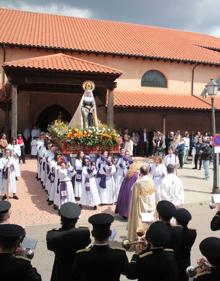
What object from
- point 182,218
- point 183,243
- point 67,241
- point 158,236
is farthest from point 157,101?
point 158,236

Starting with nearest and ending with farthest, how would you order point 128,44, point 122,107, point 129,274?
point 129,274 < point 122,107 < point 128,44

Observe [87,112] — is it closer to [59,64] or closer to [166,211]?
[59,64]

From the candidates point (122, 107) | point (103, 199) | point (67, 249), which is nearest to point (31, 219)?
point (103, 199)

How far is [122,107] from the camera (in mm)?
22031

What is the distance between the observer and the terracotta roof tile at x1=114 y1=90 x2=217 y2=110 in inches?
885

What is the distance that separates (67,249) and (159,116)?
2207 centimetres

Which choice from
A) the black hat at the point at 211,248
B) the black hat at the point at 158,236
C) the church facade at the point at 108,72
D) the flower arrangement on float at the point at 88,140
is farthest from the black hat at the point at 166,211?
the church facade at the point at 108,72

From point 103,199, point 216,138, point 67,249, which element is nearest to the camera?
point 67,249

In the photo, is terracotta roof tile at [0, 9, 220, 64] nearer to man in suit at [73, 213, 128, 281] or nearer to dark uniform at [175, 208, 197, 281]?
dark uniform at [175, 208, 197, 281]

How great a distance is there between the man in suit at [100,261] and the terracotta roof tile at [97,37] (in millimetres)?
19512

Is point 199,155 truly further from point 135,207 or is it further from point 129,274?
point 129,274

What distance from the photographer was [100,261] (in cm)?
345

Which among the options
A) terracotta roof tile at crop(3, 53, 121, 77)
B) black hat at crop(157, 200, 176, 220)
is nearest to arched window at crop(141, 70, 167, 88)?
terracotta roof tile at crop(3, 53, 121, 77)

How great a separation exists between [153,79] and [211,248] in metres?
23.3
